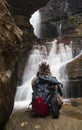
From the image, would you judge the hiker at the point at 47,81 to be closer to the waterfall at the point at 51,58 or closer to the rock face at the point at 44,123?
the rock face at the point at 44,123

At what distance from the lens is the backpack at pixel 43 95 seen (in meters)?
5.84

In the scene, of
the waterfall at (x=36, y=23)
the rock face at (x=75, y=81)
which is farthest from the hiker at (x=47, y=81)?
the waterfall at (x=36, y=23)

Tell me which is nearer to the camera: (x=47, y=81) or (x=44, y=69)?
(x=47, y=81)

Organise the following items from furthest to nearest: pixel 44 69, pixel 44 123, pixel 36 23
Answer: pixel 36 23 → pixel 44 69 → pixel 44 123

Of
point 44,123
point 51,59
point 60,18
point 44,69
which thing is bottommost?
point 44,123

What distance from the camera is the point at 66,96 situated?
1167 centimetres

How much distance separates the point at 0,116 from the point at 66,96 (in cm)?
644

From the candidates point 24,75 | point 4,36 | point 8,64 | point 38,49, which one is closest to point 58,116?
point 8,64

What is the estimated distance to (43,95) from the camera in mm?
5863

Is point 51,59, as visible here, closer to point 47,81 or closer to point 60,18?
point 47,81

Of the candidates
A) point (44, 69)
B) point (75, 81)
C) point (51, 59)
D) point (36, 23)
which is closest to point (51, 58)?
point (51, 59)

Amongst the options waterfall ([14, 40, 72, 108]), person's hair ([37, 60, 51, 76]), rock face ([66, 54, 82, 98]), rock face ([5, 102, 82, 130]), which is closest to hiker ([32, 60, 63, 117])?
person's hair ([37, 60, 51, 76])

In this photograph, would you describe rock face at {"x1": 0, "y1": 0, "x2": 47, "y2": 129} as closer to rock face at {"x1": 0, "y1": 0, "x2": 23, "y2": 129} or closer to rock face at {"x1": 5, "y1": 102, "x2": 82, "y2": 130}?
rock face at {"x1": 0, "y1": 0, "x2": 23, "y2": 129}

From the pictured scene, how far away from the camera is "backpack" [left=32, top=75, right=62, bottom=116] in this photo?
5.84 m
